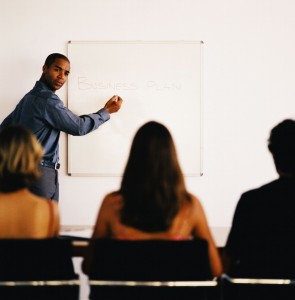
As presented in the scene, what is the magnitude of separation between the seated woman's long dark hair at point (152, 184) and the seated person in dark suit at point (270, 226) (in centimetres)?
24

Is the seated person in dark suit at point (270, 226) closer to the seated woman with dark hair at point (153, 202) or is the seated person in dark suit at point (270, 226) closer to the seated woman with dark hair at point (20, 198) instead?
the seated woman with dark hair at point (153, 202)

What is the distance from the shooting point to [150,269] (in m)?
1.40

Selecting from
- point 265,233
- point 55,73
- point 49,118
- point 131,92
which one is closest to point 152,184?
point 265,233

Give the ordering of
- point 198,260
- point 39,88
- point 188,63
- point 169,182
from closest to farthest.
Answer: point 198,260, point 169,182, point 39,88, point 188,63

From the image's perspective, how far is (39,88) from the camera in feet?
10.8

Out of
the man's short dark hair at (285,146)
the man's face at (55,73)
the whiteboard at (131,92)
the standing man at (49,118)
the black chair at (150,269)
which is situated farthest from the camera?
the whiteboard at (131,92)

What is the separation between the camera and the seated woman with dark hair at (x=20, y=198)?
159 cm

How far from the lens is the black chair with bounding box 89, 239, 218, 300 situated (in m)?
1.38

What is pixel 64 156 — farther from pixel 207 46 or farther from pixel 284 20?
pixel 284 20

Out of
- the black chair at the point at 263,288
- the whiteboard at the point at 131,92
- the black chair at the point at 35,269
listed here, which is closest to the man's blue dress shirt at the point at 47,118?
the whiteboard at the point at 131,92

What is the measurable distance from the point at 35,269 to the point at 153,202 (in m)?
0.43

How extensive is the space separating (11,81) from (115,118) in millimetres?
903

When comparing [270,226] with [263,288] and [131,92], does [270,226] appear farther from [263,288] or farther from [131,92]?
[131,92]

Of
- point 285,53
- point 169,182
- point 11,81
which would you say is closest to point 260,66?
point 285,53
